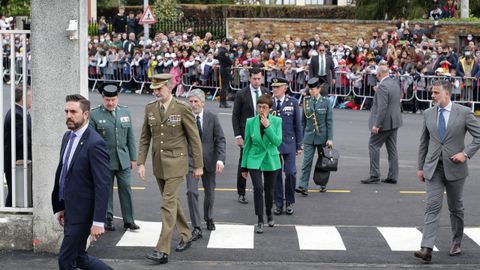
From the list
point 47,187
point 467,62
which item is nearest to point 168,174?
point 47,187

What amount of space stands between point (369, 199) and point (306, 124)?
153cm

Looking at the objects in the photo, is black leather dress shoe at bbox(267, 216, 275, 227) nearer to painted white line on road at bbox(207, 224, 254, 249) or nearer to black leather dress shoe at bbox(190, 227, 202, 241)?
painted white line on road at bbox(207, 224, 254, 249)

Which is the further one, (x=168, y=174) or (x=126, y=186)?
(x=126, y=186)

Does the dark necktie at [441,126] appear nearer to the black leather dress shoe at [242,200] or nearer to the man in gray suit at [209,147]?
the man in gray suit at [209,147]

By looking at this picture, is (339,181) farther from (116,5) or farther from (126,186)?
(116,5)

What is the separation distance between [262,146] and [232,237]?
4.07 ft

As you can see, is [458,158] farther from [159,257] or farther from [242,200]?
[242,200]

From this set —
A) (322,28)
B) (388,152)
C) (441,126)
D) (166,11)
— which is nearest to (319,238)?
(441,126)

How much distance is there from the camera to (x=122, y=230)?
44.3 ft

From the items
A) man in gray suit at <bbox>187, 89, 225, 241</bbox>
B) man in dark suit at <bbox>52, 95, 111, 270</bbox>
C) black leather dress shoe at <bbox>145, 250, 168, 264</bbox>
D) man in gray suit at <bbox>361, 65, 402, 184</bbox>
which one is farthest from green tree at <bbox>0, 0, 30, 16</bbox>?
man in dark suit at <bbox>52, 95, 111, 270</bbox>

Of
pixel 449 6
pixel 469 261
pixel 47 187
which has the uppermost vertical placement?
pixel 449 6

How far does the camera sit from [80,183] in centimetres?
956

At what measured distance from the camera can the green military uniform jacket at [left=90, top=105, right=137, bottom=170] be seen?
13367mm

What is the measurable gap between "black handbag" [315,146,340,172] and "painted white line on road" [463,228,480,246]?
2.91 meters
